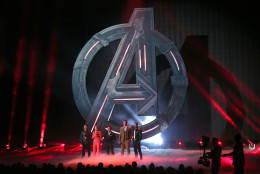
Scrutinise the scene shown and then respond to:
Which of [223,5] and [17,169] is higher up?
[223,5]

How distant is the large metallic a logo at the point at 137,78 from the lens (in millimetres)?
10969

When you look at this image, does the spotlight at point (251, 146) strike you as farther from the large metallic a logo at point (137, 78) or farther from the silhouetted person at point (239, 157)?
the silhouetted person at point (239, 157)

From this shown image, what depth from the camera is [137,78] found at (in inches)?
434

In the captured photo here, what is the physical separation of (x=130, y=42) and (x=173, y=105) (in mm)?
3453

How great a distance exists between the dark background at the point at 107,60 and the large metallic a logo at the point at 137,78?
74 centimetres

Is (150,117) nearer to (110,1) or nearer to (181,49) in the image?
(181,49)

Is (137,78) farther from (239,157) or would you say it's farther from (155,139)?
(239,157)

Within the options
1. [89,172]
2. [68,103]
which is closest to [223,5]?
[68,103]

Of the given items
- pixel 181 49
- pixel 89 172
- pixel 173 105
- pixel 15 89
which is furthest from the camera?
pixel 15 89

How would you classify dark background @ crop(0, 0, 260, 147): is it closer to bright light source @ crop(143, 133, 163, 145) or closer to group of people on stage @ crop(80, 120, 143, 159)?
bright light source @ crop(143, 133, 163, 145)

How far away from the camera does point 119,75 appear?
36.5ft

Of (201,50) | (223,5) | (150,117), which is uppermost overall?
(223,5)

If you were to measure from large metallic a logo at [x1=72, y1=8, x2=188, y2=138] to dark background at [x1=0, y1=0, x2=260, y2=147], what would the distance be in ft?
2.41

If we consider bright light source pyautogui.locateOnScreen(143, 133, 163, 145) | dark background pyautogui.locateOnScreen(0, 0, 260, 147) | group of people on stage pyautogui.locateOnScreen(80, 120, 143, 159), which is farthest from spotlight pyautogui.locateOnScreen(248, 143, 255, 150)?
group of people on stage pyautogui.locateOnScreen(80, 120, 143, 159)
